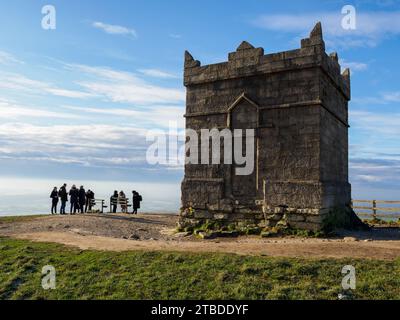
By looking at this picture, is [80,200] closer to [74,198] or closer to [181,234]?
[74,198]

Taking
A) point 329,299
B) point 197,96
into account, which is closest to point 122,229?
point 197,96

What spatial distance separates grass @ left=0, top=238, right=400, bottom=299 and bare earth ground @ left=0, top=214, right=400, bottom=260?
951 mm

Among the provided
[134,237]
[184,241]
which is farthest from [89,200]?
[184,241]

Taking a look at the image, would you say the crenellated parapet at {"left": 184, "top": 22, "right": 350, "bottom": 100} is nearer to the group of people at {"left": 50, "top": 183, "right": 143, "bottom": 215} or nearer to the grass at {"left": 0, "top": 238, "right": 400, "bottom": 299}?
the grass at {"left": 0, "top": 238, "right": 400, "bottom": 299}

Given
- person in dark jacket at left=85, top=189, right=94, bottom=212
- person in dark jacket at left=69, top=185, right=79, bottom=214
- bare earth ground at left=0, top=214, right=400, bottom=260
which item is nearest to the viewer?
bare earth ground at left=0, top=214, right=400, bottom=260

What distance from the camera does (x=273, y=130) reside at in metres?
13.7

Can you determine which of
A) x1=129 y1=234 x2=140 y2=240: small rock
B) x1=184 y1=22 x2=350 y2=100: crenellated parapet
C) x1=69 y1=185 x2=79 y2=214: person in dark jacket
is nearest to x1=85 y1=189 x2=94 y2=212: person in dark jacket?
x1=69 y1=185 x2=79 y2=214: person in dark jacket

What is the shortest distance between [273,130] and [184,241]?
17.4 ft

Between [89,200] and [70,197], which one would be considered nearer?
[70,197]

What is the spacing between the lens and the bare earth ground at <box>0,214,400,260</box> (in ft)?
33.2

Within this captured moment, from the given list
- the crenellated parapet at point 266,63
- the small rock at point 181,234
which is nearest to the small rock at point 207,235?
the small rock at point 181,234

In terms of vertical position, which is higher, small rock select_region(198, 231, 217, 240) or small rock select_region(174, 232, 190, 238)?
small rock select_region(198, 231, 217, 240)

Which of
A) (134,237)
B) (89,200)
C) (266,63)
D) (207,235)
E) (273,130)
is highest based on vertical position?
(266,63)

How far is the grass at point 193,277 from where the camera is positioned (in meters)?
7.47
